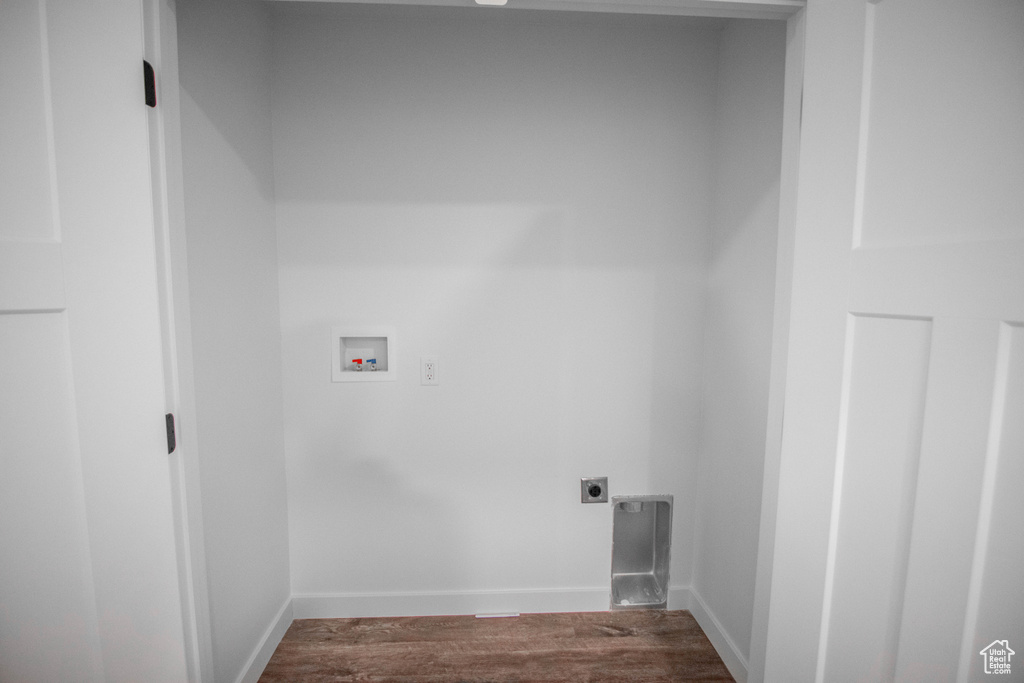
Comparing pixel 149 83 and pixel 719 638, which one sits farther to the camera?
pixel 719 638

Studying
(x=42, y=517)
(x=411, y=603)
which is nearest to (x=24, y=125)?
(x=42, y=517)

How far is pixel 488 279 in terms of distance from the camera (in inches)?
69.2

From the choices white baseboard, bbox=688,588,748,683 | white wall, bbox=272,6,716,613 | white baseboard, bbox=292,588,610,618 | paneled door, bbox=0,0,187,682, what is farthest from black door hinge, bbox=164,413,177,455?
white baseboard, bbox=688,588,748,683

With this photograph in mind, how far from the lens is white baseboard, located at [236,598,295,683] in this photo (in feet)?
4.91

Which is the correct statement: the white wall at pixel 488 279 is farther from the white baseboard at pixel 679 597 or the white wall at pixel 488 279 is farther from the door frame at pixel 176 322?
the door frame at pixel 176 322

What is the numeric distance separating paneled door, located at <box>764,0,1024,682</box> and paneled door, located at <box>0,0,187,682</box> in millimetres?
1273

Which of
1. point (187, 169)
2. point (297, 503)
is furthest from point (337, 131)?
point (297, 503)

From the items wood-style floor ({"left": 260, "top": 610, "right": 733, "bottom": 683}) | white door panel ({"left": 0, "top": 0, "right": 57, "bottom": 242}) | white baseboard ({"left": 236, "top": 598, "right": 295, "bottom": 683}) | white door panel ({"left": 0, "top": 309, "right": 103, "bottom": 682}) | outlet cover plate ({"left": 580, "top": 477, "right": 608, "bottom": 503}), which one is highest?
white door panel ({"left": 0, "top": 0, "right": 57, "bottom": 242})

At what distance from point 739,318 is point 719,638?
1.20 meters

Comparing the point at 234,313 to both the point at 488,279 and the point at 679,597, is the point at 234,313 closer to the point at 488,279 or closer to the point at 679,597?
the point at 488,279

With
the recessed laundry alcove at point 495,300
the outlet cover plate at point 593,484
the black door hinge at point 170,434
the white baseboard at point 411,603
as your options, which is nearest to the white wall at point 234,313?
the recessed laundry alcove at point 495,300

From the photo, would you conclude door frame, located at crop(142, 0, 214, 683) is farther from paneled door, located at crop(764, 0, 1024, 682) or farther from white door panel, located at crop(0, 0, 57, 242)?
paneled door, located at crop(764, 0, 1024, 682)

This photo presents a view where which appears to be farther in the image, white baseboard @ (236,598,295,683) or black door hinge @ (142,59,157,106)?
white baseboard @ (236,598,295,683)

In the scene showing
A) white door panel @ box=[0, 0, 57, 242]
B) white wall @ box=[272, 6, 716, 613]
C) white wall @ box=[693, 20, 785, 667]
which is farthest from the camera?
white wall @ box=[272, 6, 716, 613]
